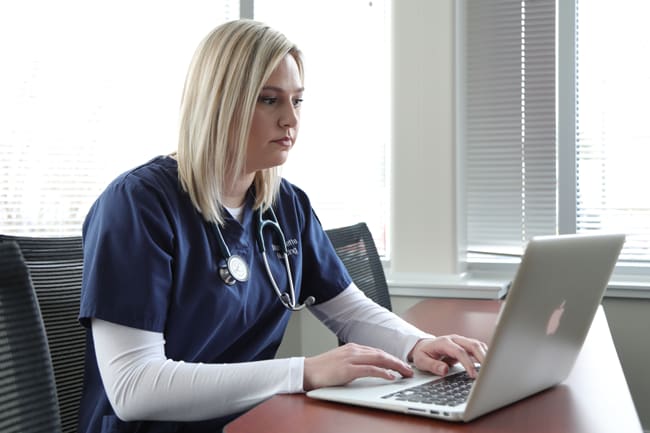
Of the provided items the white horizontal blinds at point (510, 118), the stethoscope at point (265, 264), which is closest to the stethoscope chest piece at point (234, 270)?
the stethoscope at point (265, 264)

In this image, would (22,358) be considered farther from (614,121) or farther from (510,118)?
(614,121)

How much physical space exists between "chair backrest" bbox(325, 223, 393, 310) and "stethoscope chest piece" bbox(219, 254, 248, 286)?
0.66m

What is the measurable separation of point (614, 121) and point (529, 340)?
6.21 feet

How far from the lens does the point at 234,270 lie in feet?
4.68

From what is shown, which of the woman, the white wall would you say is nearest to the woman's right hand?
the woman

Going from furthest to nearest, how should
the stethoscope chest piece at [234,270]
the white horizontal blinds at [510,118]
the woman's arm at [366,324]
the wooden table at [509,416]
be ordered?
the white horizontal blinds at [510,118], the woman's arm at [366,324], the stethoscope chest piece at [234,270], the wooden table at [509,416]

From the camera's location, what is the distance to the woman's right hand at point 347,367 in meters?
1.17

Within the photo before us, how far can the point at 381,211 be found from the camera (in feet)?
9.87

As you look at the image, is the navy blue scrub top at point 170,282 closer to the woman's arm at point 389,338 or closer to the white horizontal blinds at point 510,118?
the woman's arm at point 389,338

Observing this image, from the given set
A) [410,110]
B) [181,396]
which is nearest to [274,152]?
[181,396]

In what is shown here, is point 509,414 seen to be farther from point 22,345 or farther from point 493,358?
point 22,345

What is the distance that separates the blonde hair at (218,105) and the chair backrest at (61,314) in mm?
267

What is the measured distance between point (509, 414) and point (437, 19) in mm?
1892

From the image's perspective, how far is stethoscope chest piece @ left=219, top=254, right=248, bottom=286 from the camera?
1.41 m
